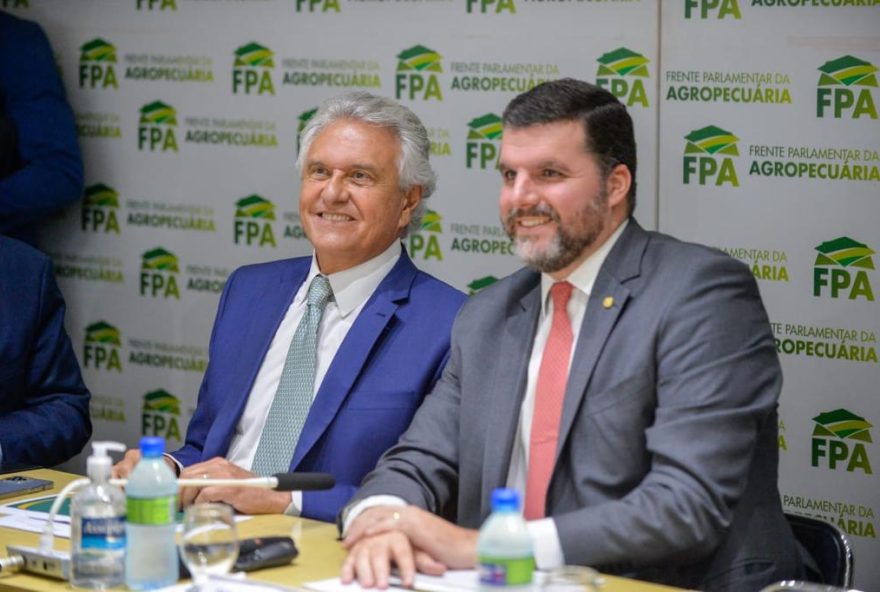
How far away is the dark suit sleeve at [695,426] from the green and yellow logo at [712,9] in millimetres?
1710

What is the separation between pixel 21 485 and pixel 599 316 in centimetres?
142

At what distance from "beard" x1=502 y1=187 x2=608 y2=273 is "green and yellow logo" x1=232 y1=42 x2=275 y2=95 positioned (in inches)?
99.1

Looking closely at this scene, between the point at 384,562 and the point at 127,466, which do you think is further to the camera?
the point at 127,466

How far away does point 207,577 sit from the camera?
245 centimetres

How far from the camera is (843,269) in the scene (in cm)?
427

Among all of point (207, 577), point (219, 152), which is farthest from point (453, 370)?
point (219, 152)

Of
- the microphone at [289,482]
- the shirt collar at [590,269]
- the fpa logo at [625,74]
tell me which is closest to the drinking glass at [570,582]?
the microphone at [289,482]

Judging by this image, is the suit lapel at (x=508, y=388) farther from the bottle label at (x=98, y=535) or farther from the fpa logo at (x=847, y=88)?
the fpa logo at (x=847, y=88)

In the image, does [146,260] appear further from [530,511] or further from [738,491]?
[738,491]

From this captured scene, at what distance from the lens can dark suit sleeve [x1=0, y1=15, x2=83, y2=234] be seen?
5340mm

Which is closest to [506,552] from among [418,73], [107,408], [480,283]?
[480,283]

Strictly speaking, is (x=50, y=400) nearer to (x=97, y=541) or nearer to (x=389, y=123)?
(x=389, y=123)

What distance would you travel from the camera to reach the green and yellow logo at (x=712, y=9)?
4.36 metres

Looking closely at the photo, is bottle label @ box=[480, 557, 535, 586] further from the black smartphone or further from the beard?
the black smartphone
